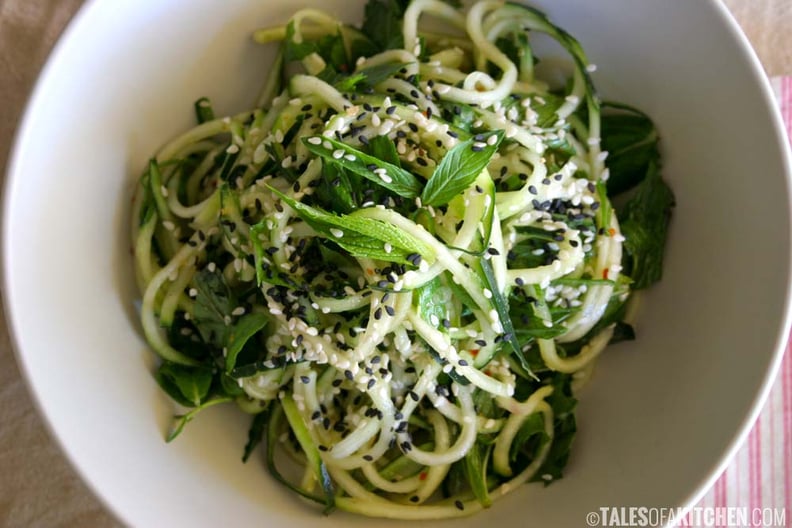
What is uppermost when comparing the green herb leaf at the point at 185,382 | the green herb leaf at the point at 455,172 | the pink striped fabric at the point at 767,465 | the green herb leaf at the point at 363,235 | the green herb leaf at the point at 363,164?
the green herb leaf at the point at 455,172

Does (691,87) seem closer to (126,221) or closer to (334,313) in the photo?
(334,313)

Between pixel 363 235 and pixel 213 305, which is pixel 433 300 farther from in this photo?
pixel 213 305

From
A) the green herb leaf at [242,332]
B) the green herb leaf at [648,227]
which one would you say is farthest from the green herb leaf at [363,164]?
the green herb leaf at [648,227]

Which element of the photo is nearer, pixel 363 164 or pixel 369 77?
pixel 363 164

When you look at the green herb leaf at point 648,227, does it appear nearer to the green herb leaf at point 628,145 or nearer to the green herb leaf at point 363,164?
the green herb leaf at point 628,145

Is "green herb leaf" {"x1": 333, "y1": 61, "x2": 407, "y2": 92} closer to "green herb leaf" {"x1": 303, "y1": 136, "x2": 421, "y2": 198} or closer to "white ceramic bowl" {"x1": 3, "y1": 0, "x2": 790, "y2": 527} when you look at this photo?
"green herb leaf" {"x1": 303, "y1": 136, "x2": 421, "y2": 198}

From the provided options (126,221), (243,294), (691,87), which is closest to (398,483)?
(243,294)

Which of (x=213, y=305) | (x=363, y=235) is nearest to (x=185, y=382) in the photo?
(x=213, y=305)
